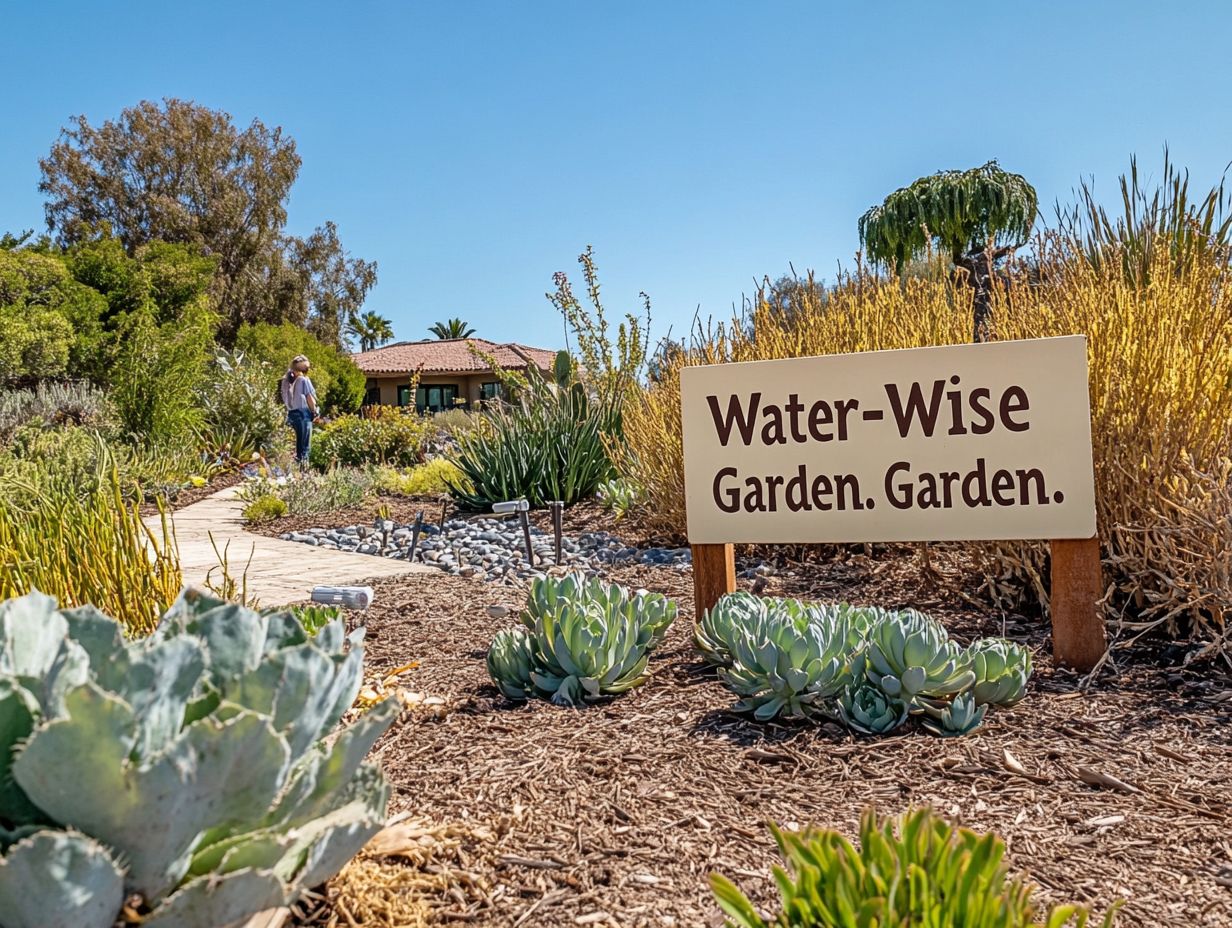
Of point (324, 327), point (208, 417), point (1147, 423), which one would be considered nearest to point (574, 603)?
point (1147, 423)

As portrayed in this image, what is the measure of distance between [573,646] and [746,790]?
0.81 metres

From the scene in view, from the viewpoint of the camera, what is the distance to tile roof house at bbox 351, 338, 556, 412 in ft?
144

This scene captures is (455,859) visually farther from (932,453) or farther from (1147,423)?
(1147,423)

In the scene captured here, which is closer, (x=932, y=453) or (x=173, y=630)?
(x=173, y=630)

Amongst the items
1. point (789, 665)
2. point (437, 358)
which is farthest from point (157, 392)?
point (437, 358)

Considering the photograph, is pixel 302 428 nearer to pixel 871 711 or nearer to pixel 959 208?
pixel 871 711

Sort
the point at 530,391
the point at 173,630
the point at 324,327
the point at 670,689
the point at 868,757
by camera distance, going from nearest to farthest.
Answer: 1. the point at 173,630
2. the point at 868,757
3. the point at 670,689
4. the point at 530,391
5. the point at 324,327

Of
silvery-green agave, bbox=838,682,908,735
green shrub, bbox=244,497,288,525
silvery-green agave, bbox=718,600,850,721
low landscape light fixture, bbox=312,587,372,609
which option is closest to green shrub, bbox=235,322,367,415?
green shrub, bbox=244,497,288,525

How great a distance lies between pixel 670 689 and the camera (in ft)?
10.6

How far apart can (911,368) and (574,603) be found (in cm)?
163

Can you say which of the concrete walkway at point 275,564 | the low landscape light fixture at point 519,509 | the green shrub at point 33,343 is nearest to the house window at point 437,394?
the green shrub at point 33,343

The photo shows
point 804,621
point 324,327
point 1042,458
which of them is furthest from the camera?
point 324,327

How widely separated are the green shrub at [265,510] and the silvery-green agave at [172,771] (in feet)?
30.0

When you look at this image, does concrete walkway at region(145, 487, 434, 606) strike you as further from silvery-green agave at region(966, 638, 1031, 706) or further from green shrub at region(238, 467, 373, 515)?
silvery-green agave at region(966, 638, 1031, 706)
